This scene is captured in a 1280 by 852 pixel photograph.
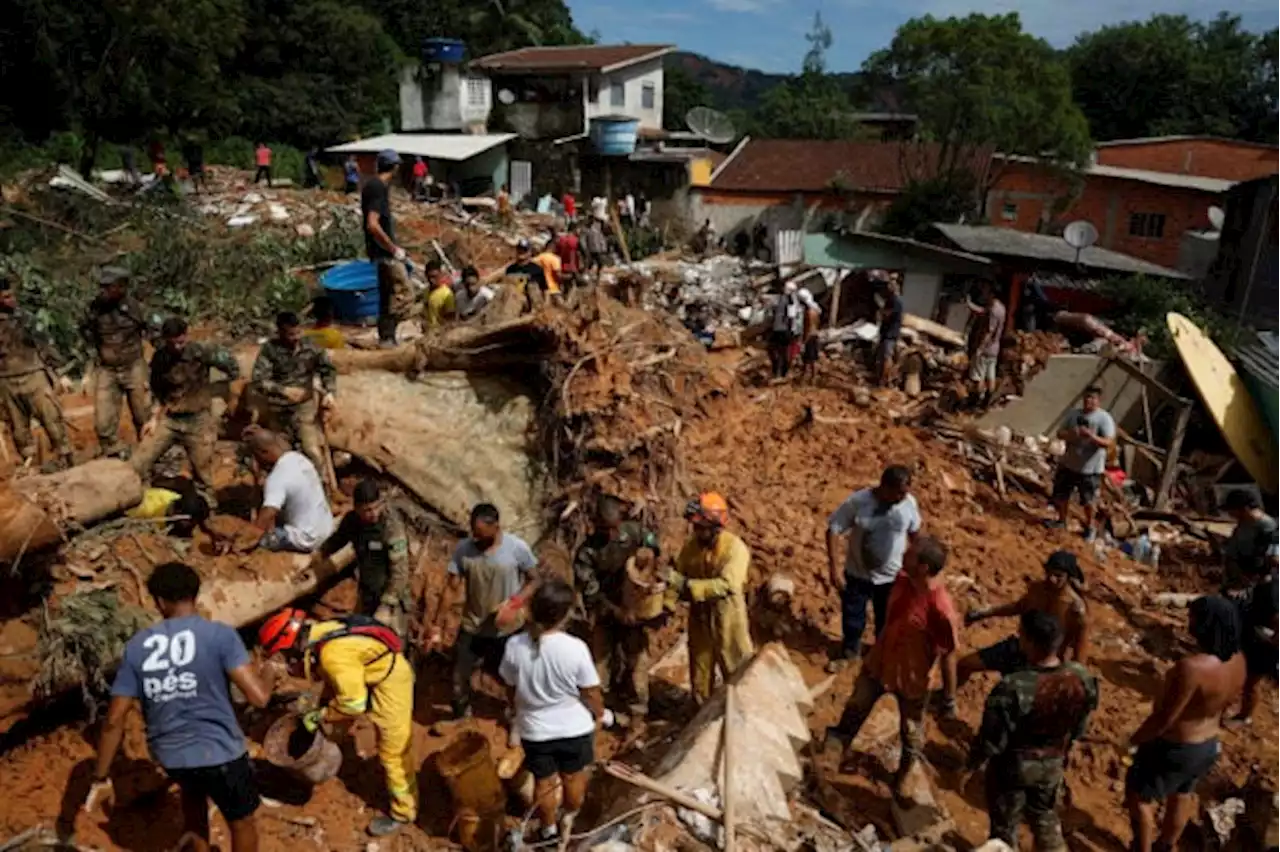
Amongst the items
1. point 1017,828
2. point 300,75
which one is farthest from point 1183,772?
point 300,75

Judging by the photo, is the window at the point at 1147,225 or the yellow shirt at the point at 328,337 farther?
the window at the point at 1147,225

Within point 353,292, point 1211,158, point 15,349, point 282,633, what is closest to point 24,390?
point 15,349

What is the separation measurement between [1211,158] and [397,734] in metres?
39.7

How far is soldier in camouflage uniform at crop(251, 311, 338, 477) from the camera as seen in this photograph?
6.36 meters

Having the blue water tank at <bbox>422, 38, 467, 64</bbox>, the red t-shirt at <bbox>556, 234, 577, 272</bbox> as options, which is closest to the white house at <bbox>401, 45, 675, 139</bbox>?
the blue water tank at <bbox>422, 38, 467, 64</bbox>

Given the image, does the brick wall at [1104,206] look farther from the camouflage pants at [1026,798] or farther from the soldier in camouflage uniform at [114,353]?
the camouflage pants at [1026,798]

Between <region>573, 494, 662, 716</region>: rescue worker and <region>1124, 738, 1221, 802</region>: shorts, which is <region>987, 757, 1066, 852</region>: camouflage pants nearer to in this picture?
<region>1124, 738, 1221, 802</region>: shorts

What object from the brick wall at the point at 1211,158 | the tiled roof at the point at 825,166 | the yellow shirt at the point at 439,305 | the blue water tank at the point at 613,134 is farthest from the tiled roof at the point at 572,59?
the yellow shirt at the point at 439,305

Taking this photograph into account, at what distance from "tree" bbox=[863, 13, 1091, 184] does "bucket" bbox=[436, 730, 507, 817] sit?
23792 mm

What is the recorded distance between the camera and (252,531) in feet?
19.9

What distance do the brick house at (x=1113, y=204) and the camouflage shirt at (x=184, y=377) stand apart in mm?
25096

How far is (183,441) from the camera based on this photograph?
6.34 m

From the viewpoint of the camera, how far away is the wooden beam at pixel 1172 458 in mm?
9625

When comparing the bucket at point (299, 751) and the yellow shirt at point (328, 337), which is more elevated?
the yellow shirt at point (328, 337)
